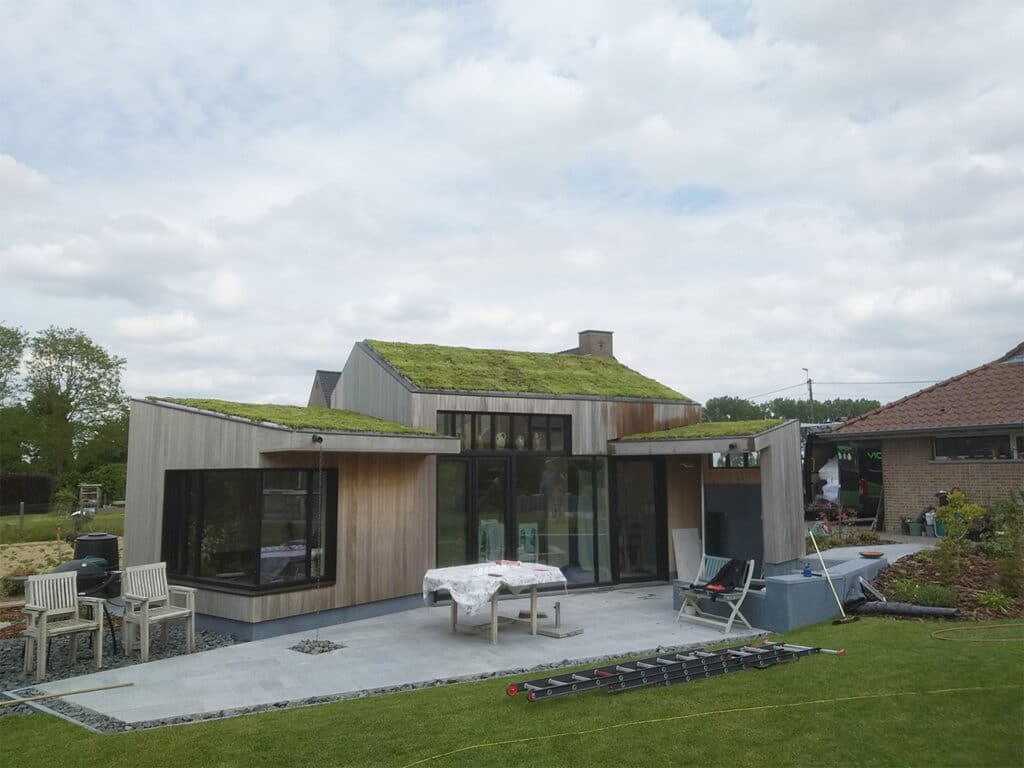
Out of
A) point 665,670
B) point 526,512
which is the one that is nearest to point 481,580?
point 665,670

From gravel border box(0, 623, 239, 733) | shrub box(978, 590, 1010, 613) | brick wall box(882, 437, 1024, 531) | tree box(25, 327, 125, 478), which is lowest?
gravel border box(0, 623, 239, 733)

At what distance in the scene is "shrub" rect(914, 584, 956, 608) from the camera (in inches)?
392

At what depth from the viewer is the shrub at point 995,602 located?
9.63 metres

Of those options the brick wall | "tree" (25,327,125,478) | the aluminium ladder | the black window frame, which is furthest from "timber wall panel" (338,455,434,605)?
"tree" (25,327,125,478)

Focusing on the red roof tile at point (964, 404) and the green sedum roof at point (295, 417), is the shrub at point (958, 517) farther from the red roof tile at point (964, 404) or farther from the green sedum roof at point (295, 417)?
the green sedum roof at point (295, 417)

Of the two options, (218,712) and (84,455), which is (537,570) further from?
(84,455)

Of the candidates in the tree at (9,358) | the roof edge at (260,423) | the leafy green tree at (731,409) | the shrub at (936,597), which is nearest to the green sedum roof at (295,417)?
the roof edge at (260,423)

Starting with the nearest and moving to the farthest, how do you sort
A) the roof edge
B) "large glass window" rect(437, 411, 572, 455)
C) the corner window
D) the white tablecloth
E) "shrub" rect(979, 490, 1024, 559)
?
the white tablecloth, the roof edge, "shrub" rect(979, 490, 1024, 559), "large glass window" rect(437, 411, 572, 455), the corner window

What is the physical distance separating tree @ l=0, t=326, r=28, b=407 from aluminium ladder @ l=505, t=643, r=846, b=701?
42.4m

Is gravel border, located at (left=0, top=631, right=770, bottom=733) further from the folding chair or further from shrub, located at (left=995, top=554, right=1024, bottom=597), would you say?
shrub, located at (left=995, top=554, right=1024, bottom=597)

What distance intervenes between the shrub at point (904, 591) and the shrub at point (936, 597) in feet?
0.42

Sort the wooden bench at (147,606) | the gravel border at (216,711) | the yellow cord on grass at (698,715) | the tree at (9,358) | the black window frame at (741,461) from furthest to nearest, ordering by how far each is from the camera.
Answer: the tree at (9,358), the black window frame at (741,461), the wooden bench at (147,606), the gravel border at (216,711), the yellow cord on grass at (698,715)

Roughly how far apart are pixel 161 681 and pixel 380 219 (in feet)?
32.5

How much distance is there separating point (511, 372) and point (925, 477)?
1184cm
